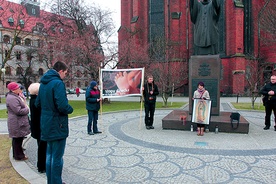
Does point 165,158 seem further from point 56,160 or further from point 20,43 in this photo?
point 20,43

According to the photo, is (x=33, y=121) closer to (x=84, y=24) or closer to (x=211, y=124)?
(x=211, y=124)

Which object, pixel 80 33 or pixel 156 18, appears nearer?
pixel 80 33

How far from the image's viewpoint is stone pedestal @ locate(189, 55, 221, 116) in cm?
807

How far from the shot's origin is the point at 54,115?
10.4 ft

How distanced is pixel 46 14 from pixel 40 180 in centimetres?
2517

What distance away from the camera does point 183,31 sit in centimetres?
2992

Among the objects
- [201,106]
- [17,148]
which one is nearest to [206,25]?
[201,106]

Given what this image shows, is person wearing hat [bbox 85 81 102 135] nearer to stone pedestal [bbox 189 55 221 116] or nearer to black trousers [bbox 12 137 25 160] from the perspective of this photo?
black trousers [bbox 12 137 25 160]

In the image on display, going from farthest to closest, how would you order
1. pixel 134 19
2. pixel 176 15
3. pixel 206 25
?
pixel 134 19
pixel 176 15
pixel 206 25

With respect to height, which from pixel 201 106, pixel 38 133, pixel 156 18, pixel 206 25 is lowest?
pixel 38 133

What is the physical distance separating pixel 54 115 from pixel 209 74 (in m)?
6.46

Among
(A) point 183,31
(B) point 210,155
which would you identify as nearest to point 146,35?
(A) point 183,31

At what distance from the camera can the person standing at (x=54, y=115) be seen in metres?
3.15

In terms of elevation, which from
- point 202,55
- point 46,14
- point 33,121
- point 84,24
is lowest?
point 33,121
